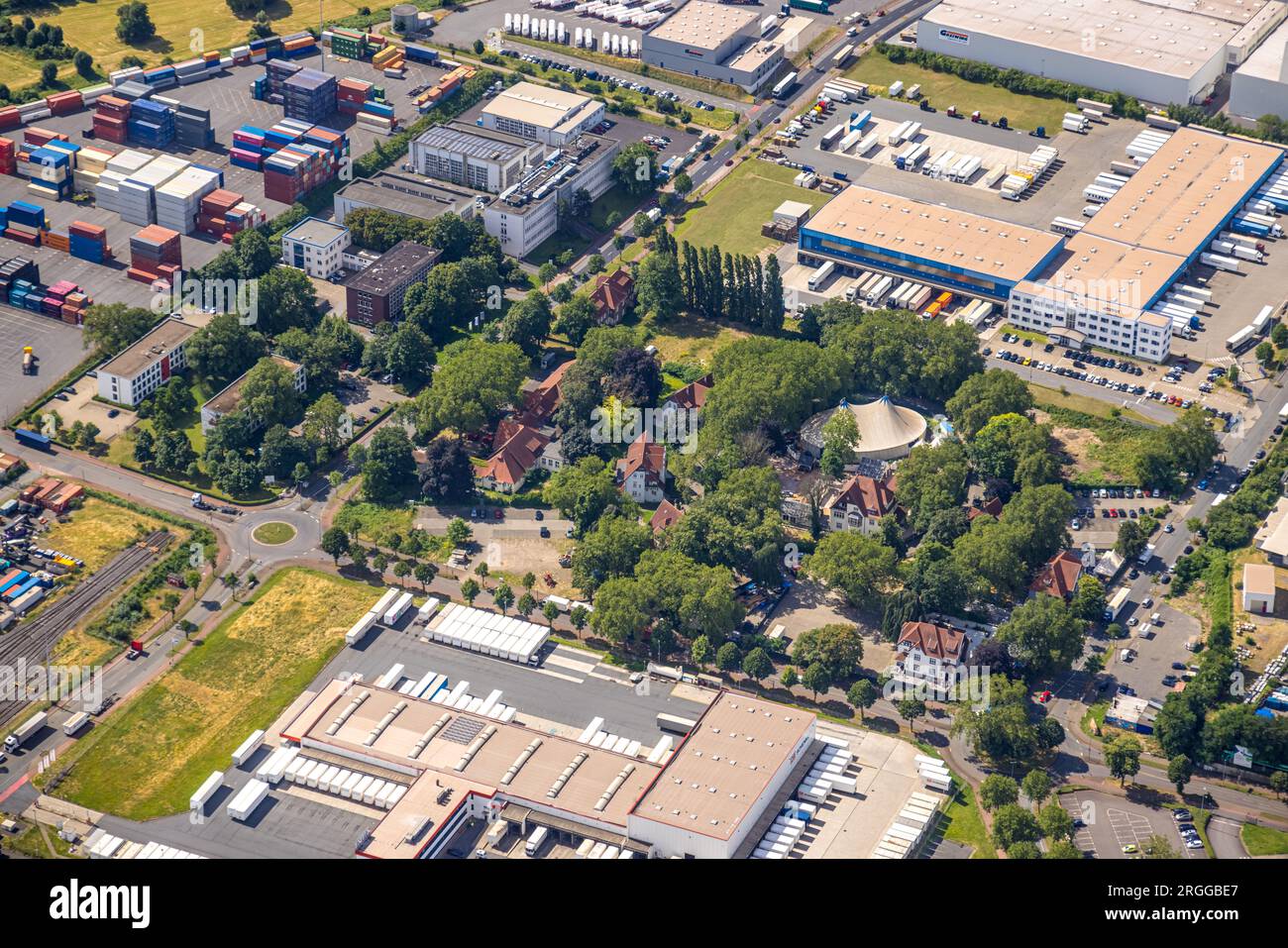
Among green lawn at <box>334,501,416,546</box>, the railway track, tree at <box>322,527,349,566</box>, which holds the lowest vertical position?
the railway track

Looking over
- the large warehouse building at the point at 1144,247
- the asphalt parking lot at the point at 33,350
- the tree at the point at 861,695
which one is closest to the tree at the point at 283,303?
the asphalt parking lot at the point at 33,350

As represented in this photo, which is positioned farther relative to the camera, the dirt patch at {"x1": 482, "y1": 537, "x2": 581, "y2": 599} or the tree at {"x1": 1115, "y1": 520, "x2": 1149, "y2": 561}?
the tree at {"x1": 1115, "y1": 520, "x2": 1149, "y2": 561}

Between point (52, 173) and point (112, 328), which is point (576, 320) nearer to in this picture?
point (112, 328)

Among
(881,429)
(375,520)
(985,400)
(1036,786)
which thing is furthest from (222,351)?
(1036,786)

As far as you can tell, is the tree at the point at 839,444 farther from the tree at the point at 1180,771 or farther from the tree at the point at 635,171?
the tree at the point at 635,171

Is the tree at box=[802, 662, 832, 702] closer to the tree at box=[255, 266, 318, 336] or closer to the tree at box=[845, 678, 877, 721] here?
the tree at box=[845, 678, 877, 721]

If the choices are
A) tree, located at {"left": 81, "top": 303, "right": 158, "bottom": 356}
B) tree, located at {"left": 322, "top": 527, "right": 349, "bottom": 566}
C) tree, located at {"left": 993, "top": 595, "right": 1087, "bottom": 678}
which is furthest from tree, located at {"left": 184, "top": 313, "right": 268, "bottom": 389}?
tree, located at {"left": 993, "top": 595, "right": 1087, "bottom": 678}
